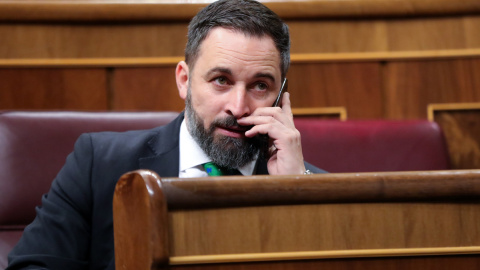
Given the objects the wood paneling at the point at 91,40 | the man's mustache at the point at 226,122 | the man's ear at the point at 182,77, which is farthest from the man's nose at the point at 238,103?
the wood paneling at the point at 91,40

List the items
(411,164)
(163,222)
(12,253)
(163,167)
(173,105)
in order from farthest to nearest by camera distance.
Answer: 1. (173,105)
2. (411,164)
3. (163,167)
4. (12,253)
5. (163,222)

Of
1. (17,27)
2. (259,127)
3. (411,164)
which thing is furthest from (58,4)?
(411,164)

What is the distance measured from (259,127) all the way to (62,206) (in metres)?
0.29

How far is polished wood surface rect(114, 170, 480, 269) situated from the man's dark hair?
452 mm

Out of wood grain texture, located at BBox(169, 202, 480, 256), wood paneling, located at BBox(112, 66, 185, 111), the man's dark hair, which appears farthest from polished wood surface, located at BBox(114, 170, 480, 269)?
wood paneling, located at BBox(112, 66, 185, 111)

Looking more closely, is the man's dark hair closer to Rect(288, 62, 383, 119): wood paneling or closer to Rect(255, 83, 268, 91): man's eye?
Rect(255, 83, 268, 91): man's eye

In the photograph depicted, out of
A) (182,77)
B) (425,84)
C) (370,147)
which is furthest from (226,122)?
(425,84)

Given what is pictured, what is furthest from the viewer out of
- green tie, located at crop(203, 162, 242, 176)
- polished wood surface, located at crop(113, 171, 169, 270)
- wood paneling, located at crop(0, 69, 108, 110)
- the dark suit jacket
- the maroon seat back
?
wood paneling, located at crop(0, 69, 108, 110)

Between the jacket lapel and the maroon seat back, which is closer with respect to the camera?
the jacket lapel

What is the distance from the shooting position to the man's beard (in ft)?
2.90

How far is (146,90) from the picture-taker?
1307 mm

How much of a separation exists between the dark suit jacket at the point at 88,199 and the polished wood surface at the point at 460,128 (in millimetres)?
654

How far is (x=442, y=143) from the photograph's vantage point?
107 centimetres

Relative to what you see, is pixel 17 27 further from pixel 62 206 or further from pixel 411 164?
pixel 411 164
